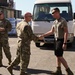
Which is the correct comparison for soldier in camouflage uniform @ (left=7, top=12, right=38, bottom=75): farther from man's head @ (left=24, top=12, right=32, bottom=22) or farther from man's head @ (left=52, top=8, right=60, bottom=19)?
man's head @ (left=52, top=8, right=60, bottom=19)

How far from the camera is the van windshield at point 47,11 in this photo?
41.2ft

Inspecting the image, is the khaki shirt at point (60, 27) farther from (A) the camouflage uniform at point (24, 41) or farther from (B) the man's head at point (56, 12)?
(A) the camouflage uniform at point (24, 41)

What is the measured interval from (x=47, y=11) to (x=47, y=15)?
224 mm

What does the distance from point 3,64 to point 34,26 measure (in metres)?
4.01

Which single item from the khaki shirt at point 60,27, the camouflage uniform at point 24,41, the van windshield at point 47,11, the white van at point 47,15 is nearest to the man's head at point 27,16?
the camouflage uniform at point 24,41

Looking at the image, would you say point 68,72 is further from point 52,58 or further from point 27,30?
point 52,58

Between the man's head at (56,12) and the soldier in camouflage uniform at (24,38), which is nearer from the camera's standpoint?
the soldier in camouflage uniform at (24,38)

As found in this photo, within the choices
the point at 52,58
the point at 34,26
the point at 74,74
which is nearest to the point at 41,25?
the point at 34,26


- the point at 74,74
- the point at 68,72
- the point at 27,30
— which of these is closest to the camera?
the point at 27,30

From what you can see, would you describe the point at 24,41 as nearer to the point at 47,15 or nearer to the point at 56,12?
the point at 56,12

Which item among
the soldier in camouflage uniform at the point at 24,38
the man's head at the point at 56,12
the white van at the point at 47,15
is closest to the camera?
the soldier in camouflage uniform at the point at 24,38

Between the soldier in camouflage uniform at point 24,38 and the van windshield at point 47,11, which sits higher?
the van windshield at point 47,11

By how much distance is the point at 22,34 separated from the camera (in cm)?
619

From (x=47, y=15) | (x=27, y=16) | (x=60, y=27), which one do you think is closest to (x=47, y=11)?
(x=47, y=15)
